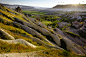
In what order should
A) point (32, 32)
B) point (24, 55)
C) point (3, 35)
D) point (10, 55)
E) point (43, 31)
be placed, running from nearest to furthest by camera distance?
point (10, 55) < point (24, 55) < point (3, 35) < point (32, 32) < point (43, 31)

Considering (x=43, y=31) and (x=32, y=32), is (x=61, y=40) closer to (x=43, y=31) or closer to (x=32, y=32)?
(x=43, y=31)

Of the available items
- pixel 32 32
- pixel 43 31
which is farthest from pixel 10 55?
pixel 43 31

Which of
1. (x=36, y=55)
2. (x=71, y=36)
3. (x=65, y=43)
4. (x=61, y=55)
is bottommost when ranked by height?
(x=71, y=36)

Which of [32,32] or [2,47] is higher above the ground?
[2,47]

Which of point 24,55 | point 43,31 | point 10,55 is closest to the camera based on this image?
point 10,55

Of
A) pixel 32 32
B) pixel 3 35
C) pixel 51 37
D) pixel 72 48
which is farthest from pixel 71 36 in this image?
pixel 3 35

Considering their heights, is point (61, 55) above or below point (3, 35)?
below

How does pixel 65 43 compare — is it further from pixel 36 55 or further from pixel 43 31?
pixel 36 55

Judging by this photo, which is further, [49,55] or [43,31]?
[43,31]

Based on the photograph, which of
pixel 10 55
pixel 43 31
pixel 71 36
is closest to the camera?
pixel 10 55
